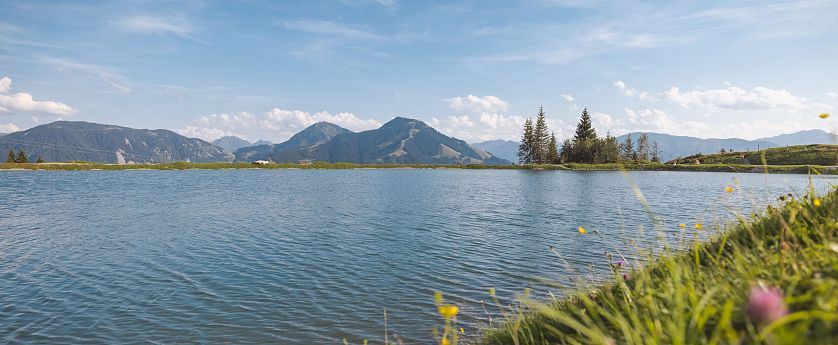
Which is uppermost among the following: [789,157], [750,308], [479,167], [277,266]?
[789,157]

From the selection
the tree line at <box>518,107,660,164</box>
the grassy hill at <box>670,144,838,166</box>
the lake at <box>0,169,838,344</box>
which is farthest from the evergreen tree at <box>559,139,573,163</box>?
the lake at <box>0,169,838,344</box>

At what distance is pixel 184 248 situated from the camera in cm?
2017

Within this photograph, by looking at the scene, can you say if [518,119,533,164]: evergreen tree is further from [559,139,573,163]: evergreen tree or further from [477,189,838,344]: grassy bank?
[477,189,838,344]: grassy bank

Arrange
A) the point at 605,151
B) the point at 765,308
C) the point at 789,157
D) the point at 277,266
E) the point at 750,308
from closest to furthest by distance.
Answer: the point at 765,308
the point at 750,308
the point at 277,266
the point at 789,157
the point at 605,151

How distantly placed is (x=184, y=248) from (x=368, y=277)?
33.1 ft

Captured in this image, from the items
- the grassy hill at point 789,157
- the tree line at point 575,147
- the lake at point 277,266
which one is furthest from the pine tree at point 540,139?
the lake at point 277,266

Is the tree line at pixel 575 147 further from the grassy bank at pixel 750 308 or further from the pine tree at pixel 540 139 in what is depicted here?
the grassy bank at pixel 750 308

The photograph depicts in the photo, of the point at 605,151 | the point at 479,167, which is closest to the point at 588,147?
the point at 605,151

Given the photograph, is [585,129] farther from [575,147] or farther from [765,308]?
[765,308]

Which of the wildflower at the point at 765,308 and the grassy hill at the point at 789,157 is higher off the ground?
the grassy hill at the point at 789,157

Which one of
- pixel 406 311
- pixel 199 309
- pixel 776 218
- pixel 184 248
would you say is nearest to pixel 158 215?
pixel 184 248

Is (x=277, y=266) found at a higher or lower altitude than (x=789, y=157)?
lower

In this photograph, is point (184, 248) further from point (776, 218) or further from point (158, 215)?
point (776, 218)

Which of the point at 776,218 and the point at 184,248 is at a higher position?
the point at 776,218
